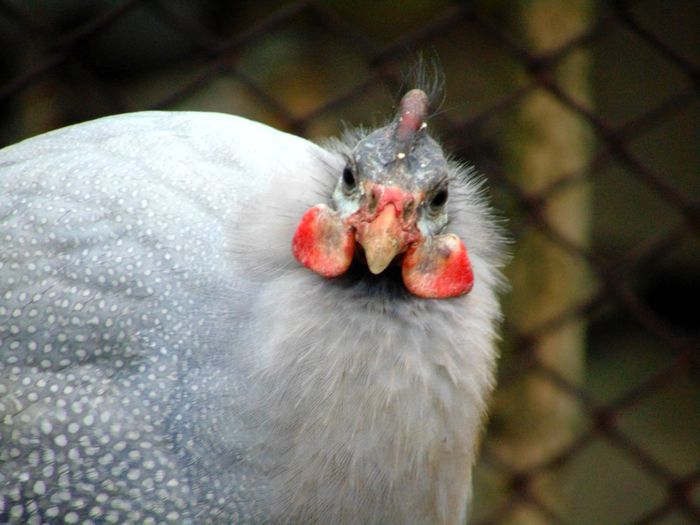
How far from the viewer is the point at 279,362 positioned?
112 centimetres

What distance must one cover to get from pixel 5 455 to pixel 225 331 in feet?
0.81

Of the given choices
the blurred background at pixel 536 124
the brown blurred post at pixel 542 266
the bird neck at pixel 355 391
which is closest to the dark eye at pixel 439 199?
the bird neck at pixel 355 391

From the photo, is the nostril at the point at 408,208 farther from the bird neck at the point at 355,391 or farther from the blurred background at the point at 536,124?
the blurred background at the point at 536,124

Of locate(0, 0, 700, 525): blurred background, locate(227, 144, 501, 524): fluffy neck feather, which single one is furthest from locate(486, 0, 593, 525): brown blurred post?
locate(227, 144, 501, 524): fluffy neck feather

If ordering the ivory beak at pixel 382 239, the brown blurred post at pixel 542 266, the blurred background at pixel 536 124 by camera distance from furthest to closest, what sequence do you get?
the brown blurred post at pixel 542 266
the blurred background at pixel 536 124
the ivory beak at pixel 382 239

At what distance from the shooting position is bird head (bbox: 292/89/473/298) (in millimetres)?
1085

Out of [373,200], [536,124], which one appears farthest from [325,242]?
[536,124]

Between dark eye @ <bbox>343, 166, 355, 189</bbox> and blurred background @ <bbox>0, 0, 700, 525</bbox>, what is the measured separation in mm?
221

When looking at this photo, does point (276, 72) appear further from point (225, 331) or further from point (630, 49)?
point (225, 331)

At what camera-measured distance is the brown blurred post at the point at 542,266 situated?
1907 mm

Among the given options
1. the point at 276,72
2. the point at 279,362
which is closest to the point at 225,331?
the point at 279,362

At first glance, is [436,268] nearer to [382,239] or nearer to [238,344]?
[382,239]

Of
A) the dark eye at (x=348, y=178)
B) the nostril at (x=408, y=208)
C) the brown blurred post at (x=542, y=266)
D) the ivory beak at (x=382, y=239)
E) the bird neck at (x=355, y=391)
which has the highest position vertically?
the brown blurred post at (x=542, y=266)

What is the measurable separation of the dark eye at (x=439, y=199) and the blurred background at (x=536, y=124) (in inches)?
8.5
